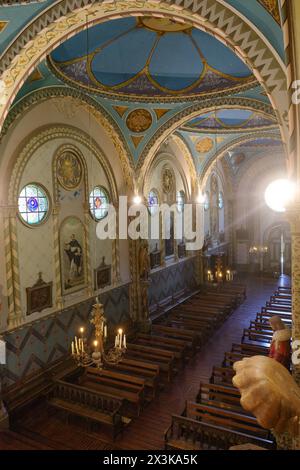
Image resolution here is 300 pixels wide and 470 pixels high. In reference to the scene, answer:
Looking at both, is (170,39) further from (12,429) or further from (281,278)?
(281,278)

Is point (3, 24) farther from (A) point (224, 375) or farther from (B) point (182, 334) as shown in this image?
(B) point (182, 334)

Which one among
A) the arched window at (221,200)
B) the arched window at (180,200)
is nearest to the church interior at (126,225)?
the arched window at (180,200)

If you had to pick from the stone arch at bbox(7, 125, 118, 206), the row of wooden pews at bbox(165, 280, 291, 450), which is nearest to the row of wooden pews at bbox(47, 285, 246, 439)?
the row of wooden pews at bbox(165, 280, 291, 450)

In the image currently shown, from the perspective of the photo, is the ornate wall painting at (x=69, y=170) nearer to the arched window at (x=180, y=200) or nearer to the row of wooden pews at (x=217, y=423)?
the row of wooden pews at (x=217, y=423)

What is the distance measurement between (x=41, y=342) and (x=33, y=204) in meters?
4.12

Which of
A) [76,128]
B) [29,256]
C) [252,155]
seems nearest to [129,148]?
[76,128]

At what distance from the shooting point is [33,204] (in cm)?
1083

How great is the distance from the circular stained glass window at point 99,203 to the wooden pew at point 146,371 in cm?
529

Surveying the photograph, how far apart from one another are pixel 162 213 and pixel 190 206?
9.73ft

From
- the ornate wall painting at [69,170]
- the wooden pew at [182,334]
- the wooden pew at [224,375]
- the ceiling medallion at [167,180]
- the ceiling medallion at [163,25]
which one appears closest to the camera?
the ceiling medallion at [163,25]

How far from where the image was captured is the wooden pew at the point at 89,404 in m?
8.46

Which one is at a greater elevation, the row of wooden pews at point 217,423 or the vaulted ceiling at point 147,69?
the vaulted ceiling at point 147,69

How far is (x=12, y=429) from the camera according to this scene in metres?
8.88

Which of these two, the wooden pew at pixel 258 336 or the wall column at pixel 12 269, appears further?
the wooden pew at pixel 258 336
